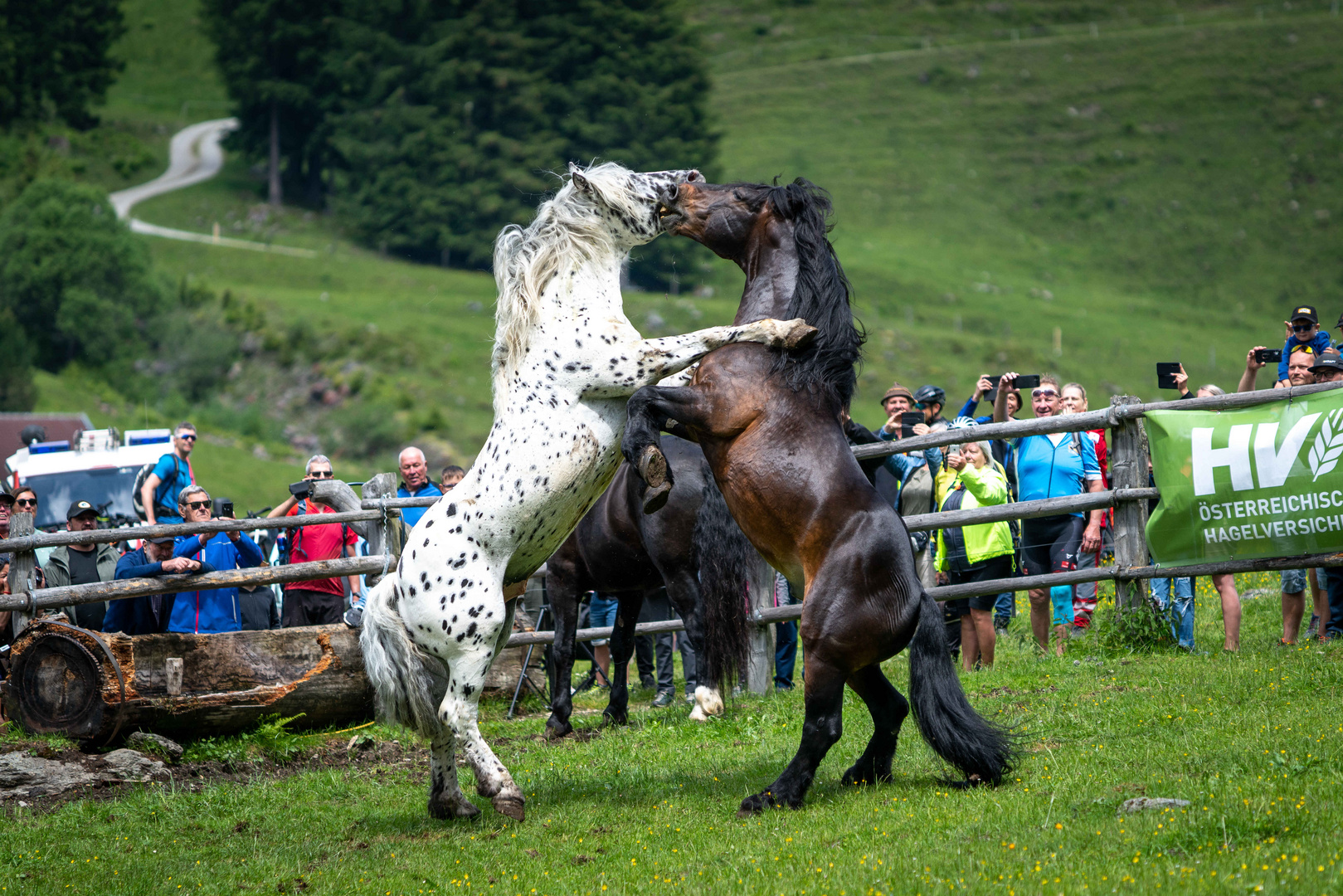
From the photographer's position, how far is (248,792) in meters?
7.17

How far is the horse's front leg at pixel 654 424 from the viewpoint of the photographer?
5.61m

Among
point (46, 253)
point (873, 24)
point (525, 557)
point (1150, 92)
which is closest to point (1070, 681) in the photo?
point (525, 557)

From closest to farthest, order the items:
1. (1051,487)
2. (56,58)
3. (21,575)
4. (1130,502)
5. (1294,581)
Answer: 1. (1294,581)
2. (1130,502)
3. (21,575)
4. (1051,487)
5. (56,58)

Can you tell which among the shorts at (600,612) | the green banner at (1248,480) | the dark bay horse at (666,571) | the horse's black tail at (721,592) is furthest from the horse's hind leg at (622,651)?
the green banner at (1248,480)

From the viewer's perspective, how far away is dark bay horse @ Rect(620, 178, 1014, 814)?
5.56 metres

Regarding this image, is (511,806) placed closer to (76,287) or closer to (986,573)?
(986,573)

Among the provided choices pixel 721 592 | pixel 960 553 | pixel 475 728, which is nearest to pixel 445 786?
pixel 475 728

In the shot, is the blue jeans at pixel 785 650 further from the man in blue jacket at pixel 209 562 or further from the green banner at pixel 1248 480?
the man in blue jacket at pixel 209 562

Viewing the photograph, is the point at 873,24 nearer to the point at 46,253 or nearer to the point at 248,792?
the point at 46,253

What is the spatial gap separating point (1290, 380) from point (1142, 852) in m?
5.50

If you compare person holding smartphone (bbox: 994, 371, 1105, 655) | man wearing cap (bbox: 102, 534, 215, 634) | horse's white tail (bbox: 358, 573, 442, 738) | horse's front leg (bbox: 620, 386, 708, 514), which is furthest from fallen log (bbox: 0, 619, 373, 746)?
person holding smartphone (bbox: 994, 371, 1105, 655)

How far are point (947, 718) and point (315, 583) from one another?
20.3 feet

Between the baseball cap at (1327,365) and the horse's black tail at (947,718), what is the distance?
4.11m

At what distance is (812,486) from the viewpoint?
572 cm
